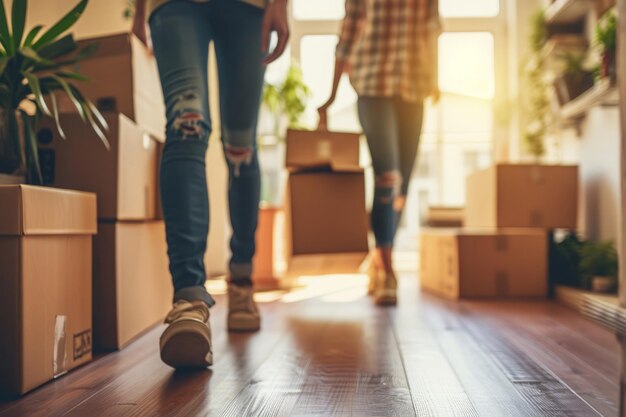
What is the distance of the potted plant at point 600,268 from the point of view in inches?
92.0

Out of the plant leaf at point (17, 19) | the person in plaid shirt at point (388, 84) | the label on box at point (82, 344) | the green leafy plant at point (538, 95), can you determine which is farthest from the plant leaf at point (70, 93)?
the green leafy plant at point (538, 95)

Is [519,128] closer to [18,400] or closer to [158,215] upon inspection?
[158,215]

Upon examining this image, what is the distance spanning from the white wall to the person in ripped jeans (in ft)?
2.51

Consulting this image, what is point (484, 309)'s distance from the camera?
222 centimetres

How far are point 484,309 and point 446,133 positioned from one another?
252cm

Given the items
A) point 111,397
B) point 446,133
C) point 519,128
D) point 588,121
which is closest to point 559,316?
point 588,121

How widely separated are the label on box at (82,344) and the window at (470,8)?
12.2 feet

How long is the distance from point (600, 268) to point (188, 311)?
5.82 feet

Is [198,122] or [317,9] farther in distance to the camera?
[317,9]

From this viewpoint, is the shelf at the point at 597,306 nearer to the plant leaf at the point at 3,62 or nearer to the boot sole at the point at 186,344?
the boot sole at the point at 186,344

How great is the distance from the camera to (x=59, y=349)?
1.20 m

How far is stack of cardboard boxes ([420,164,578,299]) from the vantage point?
2637mm

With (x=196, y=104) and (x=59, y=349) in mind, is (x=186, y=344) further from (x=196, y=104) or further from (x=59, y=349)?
(x=196, y=104)

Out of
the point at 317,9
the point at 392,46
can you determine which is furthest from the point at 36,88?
the point at 317,9
